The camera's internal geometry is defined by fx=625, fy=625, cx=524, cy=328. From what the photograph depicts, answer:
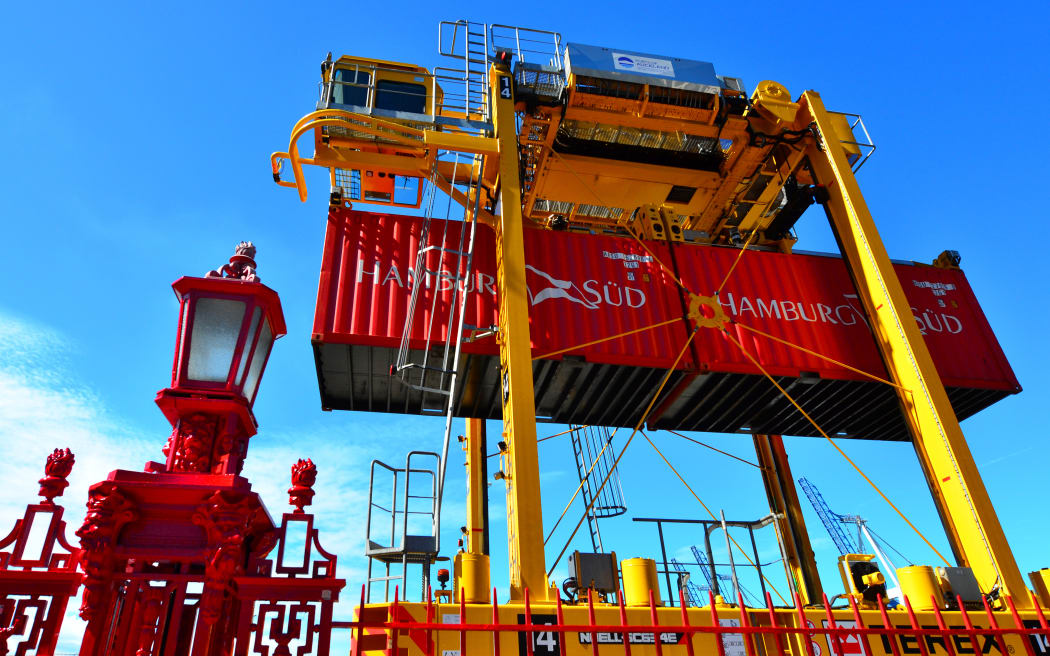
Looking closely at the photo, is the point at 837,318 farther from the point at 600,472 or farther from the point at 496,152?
the point at 496,152

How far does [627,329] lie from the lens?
1195 centimetres

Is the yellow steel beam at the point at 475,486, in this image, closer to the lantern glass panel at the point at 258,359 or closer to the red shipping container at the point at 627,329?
the red shipping container at the point at 627,329

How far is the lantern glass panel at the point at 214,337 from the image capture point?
4.25 metres

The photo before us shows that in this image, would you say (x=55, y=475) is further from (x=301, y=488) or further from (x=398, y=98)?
(x=398, y=98)

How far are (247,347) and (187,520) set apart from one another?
1.20 metres

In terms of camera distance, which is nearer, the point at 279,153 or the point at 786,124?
the point at 279,153

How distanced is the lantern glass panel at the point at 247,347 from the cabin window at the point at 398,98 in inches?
360

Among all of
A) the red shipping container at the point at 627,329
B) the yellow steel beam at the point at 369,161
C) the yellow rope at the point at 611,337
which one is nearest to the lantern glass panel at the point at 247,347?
the red shipping container at the point at 627,329

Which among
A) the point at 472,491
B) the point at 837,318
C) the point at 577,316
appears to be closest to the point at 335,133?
the point at 577,316

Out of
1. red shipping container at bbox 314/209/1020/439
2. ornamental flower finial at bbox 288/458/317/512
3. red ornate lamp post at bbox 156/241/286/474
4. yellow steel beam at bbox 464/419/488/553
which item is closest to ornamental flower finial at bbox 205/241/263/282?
red ornate lamp post at bbox 156/241/286/474

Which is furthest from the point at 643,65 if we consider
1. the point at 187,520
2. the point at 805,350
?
the point at 187,520

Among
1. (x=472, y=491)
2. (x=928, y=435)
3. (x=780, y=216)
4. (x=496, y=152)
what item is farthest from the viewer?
(x=780, y=216)

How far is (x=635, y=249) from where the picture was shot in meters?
13.2

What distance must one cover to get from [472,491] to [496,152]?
7.38m
